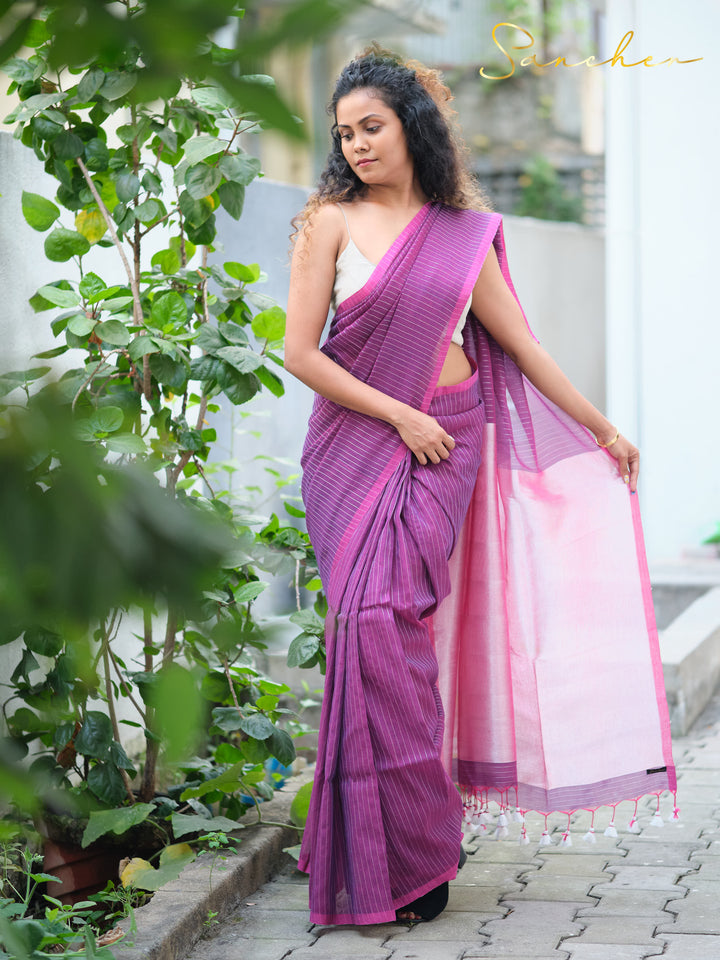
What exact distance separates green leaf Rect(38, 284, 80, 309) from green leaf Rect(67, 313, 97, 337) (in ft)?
0.09

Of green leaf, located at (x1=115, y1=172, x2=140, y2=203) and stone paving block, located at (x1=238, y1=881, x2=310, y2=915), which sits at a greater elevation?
green leaf, located at (x1=115, y1=172, x2=140, y2=203)

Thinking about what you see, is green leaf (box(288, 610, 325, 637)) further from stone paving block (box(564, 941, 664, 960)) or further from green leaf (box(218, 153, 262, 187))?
green leaf (box(218, 153, 262, 187))

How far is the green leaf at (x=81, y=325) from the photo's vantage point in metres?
2.24

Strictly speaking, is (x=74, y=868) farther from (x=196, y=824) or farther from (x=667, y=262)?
(x=667, y=262)

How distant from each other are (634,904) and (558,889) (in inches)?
6.6

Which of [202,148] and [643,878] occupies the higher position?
[202,148]

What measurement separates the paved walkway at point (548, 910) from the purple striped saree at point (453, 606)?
0.10 metres

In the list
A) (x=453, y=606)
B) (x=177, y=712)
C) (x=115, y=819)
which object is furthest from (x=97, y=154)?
(x=177, y=712)

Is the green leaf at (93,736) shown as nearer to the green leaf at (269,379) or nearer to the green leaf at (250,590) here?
the green leaf at (250,590)

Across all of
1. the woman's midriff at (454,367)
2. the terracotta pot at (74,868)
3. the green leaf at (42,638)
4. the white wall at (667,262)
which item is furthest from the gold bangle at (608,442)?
the white wall at (667,262)

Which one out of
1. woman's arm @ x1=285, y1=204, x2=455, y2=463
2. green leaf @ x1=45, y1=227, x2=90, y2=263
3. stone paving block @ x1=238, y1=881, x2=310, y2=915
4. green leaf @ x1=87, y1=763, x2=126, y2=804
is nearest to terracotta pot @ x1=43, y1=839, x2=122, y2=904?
green leaf @ x1=87, y1=763, x2=126, y2=804

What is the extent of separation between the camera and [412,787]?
221 cm

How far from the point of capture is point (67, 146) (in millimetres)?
2350

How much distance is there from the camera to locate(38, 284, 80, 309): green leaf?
228 cm
